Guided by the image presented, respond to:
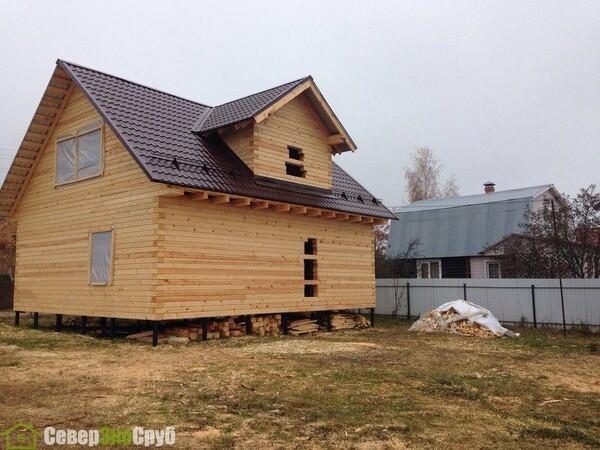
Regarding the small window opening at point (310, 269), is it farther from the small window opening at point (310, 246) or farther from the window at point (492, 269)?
the window at point (492, 269)

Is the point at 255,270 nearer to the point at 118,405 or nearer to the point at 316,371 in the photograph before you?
the point at 316,371

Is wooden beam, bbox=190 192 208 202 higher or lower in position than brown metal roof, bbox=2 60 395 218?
lower

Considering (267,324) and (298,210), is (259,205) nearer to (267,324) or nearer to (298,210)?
(298,210)

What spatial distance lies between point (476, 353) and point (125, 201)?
9275 mm

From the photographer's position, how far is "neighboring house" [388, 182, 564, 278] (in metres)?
28.1

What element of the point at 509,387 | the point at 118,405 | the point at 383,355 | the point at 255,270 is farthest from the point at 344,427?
the point at 255,270

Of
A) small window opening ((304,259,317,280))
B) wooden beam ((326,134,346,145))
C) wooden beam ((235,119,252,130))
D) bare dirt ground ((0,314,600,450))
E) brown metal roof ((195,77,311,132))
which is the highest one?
brown metal roof ((195,77,311,132))

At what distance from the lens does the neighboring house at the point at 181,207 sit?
12750 mm

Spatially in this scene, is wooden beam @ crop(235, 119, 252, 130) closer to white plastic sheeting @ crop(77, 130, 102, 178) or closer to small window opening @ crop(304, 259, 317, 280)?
white plastic sheeting @ crop(77, 130, 102, 178)

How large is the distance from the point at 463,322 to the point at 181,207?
923 cm

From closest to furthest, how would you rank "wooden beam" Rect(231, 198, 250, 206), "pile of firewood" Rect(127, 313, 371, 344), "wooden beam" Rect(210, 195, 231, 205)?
"wooden beam" Rect(210, 195, 231, 205)
"pile of firewood" Rect(127, 313, 371, 344)
"wooden beam" Rect(231, 198, 250, 206)

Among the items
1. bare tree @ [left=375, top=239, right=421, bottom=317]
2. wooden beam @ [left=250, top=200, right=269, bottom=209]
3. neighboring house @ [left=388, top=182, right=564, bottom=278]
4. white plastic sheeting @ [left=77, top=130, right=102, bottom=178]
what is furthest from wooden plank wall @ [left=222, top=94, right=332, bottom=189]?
neighboring house @ [left=388, top=182, right=564, bottom=278]

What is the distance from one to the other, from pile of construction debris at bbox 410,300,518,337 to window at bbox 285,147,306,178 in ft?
20.4

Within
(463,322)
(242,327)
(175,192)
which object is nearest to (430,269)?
(463,322)
